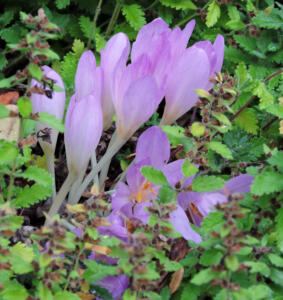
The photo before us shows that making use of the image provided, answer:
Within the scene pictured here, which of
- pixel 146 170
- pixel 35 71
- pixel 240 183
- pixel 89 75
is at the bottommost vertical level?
pixel 240 183

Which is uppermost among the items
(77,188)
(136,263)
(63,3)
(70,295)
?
(63,3)

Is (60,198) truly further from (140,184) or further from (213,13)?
(213,13)

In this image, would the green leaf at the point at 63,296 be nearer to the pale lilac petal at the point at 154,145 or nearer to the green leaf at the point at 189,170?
the green leaf at the point at 189,170

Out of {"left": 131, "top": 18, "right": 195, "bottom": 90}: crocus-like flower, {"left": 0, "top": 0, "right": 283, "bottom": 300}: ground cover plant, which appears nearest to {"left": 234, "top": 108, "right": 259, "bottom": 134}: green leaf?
{"left": 0, "top": 0, "right": 283, "bottom": 300}: ground cover plant

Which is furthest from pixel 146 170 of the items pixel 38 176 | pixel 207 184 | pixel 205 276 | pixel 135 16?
pixel 135 16

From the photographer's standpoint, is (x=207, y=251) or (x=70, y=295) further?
(x=207, y=251)

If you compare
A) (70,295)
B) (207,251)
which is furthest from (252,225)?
Result: (70,295)

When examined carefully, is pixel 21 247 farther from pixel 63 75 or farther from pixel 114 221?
pixel 63 75
